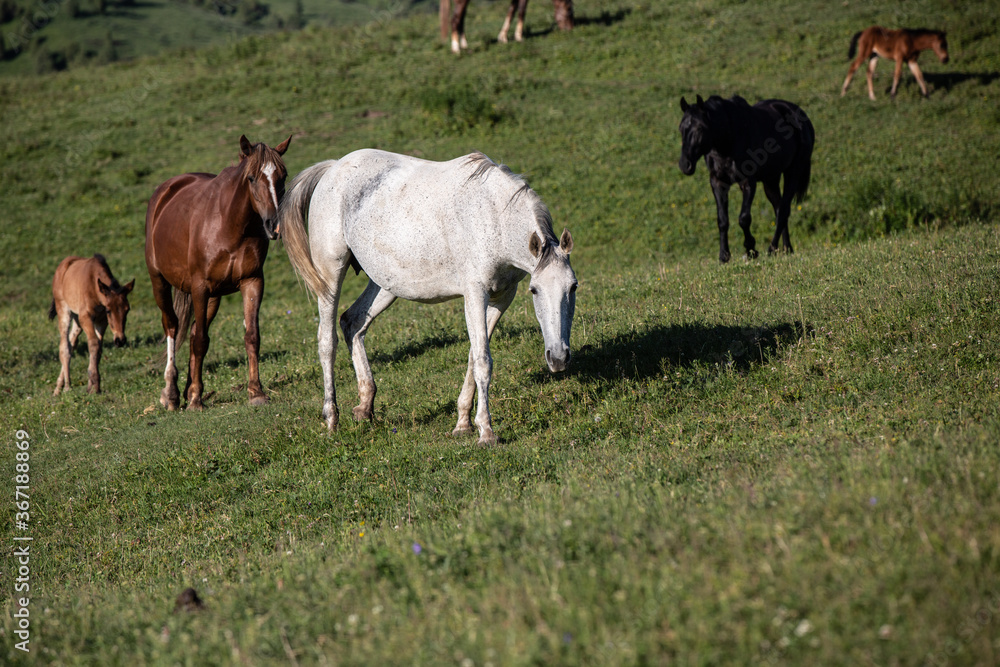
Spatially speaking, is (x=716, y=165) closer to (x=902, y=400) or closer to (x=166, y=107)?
(x=902, y=400)

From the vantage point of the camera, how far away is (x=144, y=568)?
598cm

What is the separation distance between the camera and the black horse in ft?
40.9

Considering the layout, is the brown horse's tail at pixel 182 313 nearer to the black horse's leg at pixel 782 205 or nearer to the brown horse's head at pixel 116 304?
the brown horse's head at pixel 116 304

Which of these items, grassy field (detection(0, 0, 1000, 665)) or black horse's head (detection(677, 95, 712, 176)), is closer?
grassy field (detection(0, 0, 1000, 665))

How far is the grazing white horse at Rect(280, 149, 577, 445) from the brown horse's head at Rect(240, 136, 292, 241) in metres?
0.42

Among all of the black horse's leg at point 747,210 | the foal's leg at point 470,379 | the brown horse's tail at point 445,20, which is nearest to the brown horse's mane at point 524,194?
the foal's leg at point 470,379

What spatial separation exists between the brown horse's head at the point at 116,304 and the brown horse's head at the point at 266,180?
189 inches

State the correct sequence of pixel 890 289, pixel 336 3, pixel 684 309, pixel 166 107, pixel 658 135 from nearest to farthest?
1. pixel 890 289
2. pixel 684 309
3. pixel 658 135
4. pixel 166 107
5. pixel 336 3

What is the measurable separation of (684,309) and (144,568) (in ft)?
22.1

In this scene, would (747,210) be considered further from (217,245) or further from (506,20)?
(506,20)

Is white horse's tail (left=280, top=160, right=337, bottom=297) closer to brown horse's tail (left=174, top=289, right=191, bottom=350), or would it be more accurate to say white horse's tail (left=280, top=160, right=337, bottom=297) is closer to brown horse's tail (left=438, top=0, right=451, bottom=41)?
brown horse's tail (left=174, top=289, right=191, bottom=350)

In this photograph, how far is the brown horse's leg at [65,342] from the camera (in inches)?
507

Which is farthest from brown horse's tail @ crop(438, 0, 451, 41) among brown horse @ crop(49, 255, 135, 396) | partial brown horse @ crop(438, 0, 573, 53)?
brown horse @ crop(49, 255, 135, 396)

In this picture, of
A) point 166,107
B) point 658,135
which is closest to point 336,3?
point 166,107
